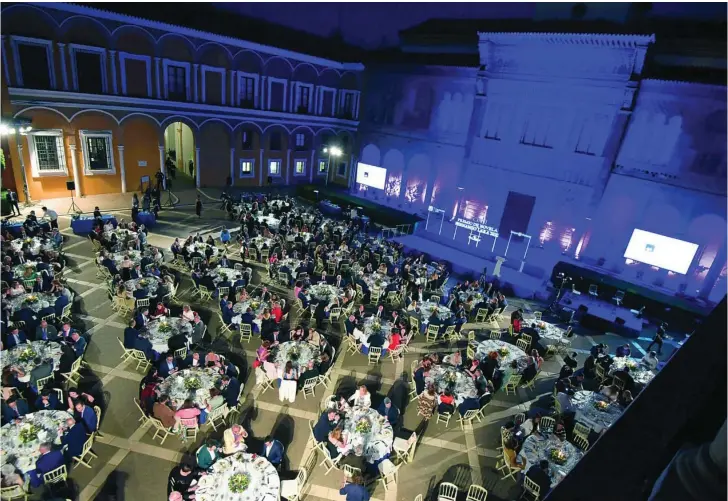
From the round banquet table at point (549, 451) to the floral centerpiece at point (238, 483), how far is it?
5452 millimetres

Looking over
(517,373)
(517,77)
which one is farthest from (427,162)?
(517,373)

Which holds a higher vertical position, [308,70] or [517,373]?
[308,70]

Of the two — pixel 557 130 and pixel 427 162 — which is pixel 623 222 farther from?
pixel 427 162

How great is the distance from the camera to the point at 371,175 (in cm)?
3175

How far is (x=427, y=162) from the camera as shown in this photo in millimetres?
28047

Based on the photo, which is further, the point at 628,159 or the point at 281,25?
the point at 281,25

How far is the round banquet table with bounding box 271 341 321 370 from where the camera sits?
1034cm

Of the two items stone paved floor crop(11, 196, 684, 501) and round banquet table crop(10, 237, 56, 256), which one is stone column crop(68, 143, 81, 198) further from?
stone paved floor crop(11, 196, 684, 501)

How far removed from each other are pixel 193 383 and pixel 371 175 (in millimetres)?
24748

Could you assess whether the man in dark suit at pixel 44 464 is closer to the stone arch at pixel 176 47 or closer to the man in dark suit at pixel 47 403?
the man in dark suit at pixel 47 403

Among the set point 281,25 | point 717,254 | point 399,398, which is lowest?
point 399,398

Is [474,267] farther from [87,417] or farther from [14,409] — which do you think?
[14,409]

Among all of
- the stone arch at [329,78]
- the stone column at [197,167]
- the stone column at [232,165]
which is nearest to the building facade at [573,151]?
the stone arch at [329,78]

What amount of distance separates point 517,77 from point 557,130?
12.6 ft
